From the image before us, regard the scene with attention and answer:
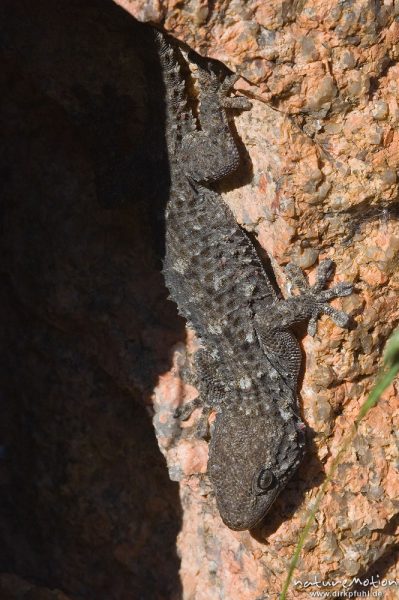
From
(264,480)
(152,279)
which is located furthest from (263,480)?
(152,279)

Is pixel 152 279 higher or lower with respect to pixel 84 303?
higher

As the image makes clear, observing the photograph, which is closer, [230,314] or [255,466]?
[255,466]

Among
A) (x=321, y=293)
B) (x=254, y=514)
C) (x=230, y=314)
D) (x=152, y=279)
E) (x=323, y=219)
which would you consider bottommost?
(x=254, y=514)

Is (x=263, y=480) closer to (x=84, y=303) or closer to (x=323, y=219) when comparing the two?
(x=323, y=219)

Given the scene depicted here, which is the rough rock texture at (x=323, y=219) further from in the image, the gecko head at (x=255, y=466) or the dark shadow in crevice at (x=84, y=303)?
the dark shadow in crevice at (x=84, y=303)

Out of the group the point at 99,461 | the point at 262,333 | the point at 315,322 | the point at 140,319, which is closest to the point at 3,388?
the point at 99,461

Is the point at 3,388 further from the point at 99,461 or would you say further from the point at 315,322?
the point at 315,322

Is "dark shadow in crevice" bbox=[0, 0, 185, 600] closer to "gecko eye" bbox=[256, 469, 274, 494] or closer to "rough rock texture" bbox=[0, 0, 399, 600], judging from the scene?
"rough rock texture" bbox=[0, 0, 399, 600]

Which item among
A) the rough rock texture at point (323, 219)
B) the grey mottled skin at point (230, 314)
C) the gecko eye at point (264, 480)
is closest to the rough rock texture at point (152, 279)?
the rough rock texture at point (323, 219)

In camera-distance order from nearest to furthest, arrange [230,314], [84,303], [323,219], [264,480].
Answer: [323,219]
[264,480]
[230,314]
[84,303]
